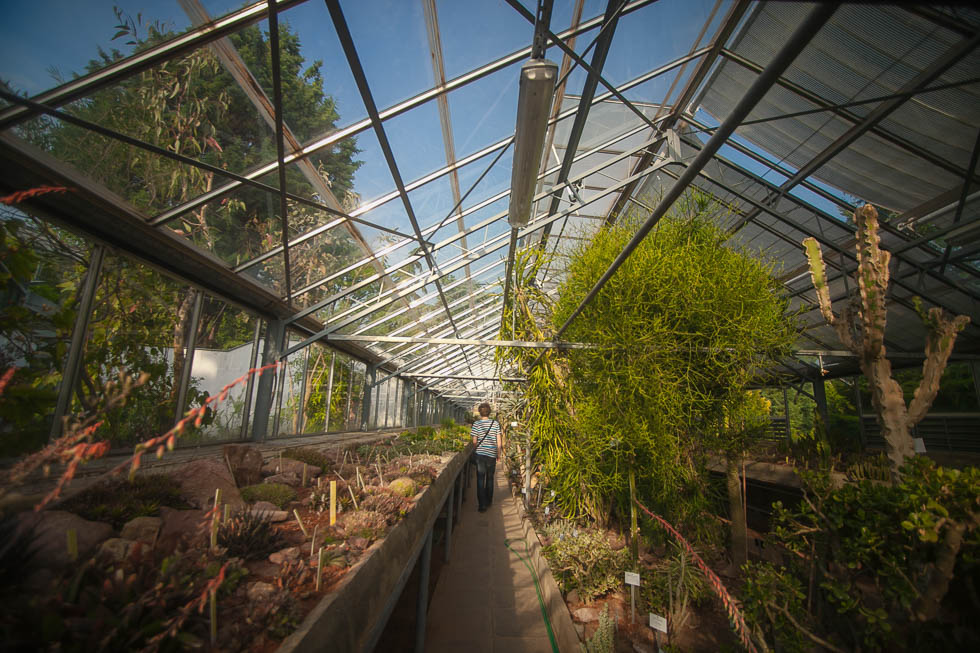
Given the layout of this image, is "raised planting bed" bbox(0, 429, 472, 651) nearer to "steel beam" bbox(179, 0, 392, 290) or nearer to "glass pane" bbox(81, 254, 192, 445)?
"glass pane" bbox(81, 254, 192, 445)

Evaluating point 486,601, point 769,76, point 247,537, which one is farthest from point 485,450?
point 769,76

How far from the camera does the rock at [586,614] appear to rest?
2768 millimetres

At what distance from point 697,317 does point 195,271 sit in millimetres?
5099

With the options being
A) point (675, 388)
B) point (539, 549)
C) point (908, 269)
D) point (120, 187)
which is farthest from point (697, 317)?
point (908, 269)

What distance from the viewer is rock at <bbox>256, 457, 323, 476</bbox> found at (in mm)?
2855

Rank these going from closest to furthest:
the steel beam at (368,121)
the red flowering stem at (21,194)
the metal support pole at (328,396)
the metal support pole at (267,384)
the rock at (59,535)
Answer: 1. the red flowering stem at (21,194)
2. the rock at (59,535)
3. the steel beam at (368,121)
4. the metal support pole at (267,384)
5. the metal support pole at (328,396)

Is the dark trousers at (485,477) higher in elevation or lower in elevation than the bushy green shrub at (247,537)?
lower

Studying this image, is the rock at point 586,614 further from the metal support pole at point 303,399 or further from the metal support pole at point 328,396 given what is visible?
the metal support pole at point 328,396

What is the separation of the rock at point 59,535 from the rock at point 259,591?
1.45 ft

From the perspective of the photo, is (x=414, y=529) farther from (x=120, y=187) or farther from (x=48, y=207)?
(x=48, y=207)

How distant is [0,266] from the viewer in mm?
1683

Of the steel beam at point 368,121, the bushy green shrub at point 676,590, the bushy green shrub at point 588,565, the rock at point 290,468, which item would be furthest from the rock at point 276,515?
the steel beam at point 368,121

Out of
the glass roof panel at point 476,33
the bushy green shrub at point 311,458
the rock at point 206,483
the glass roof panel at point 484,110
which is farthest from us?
the glass roof panel at point 484,110

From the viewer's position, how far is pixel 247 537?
1.55 m
